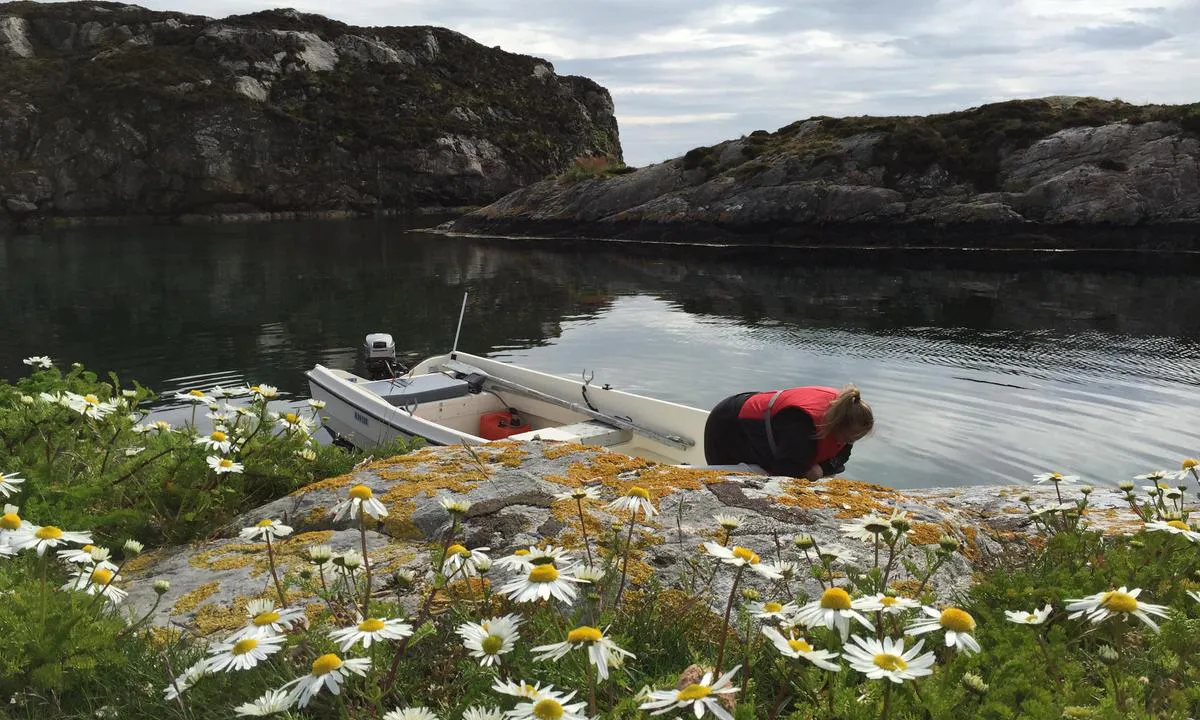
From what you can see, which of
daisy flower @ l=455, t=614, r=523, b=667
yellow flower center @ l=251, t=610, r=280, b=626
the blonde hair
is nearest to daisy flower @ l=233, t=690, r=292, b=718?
yellow flower center @ l=251, t=610, r=280, b=626

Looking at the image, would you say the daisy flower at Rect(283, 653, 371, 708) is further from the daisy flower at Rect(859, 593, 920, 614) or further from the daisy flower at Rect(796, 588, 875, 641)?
the daisy flower at Rect(859, 593, 920, 614)

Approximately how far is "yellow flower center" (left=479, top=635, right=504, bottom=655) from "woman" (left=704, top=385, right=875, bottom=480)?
471 cm

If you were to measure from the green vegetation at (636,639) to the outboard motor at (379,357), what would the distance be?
11.2m

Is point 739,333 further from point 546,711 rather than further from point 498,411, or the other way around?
point 546,711

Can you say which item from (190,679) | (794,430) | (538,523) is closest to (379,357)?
(794,430)

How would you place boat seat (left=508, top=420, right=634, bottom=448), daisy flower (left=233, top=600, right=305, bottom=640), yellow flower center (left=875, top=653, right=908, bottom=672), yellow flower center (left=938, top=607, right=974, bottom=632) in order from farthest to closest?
1. boat seat (left=508, top=420, right=634, bottom=448)
2. daisy flower (left=233, top=600, right=305, bottom=640)
3. yellow flower center (left=938, top=607, right=974, bottom=632)
4. yellow flower center (left=875, top=653, right=908, bottom=672)

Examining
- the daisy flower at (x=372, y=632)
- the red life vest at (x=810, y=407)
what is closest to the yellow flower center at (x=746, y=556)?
the daisy flower at (x=372, y=632)

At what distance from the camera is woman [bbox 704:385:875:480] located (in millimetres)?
6406

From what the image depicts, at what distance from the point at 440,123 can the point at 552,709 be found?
9761cm

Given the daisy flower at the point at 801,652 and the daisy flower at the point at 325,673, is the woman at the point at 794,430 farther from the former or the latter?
Answer: the daisy flower at the point at 325,673

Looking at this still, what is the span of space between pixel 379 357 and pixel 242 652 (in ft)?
43.8

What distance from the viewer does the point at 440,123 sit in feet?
308

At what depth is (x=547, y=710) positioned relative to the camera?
5.57ft

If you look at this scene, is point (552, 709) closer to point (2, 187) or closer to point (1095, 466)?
point (1095, 466)
